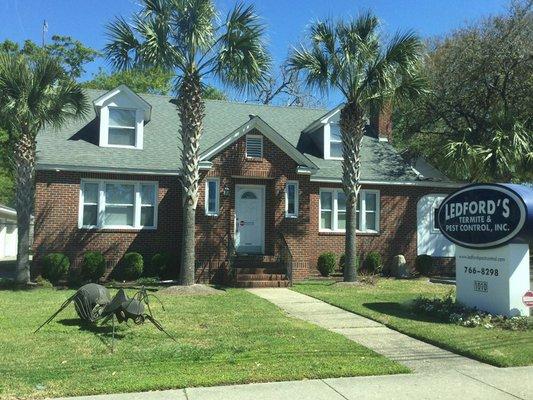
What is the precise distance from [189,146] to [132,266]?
4.51 m

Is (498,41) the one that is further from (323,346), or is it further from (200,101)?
(323,346)

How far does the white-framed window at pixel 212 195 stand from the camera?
17609 millimetres

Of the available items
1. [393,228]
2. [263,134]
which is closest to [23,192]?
[263,134]

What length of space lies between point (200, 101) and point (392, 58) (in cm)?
567

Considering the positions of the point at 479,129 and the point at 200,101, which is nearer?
the point at 200,101

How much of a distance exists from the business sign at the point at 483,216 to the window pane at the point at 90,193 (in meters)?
10.6

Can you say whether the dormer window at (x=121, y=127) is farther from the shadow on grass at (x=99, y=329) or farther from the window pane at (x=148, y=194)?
the shadow on grass at (x=99, y=329)

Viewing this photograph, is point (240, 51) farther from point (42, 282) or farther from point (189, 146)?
point (42, 282)

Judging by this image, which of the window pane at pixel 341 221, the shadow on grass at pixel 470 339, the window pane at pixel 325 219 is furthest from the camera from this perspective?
the window pane at pixel 341 221

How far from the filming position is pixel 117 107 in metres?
18.6

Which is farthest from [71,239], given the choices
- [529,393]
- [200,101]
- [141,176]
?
[529,393]

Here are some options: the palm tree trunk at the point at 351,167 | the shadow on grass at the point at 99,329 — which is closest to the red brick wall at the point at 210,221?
the palm tree trunk at the point at 351,167

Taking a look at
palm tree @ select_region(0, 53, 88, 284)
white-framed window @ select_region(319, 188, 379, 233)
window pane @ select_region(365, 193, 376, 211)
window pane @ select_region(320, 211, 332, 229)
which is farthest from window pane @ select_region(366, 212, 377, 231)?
palm tree @ select_region(0, 53, 88, 284)

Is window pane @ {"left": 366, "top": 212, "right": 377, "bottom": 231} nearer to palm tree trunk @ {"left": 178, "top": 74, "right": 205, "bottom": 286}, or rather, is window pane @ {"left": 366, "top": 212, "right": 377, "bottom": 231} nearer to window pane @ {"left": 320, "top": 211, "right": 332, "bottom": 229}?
window pane @ {"left": 320, "top": 211, "right": 332, "bottom": 229}
